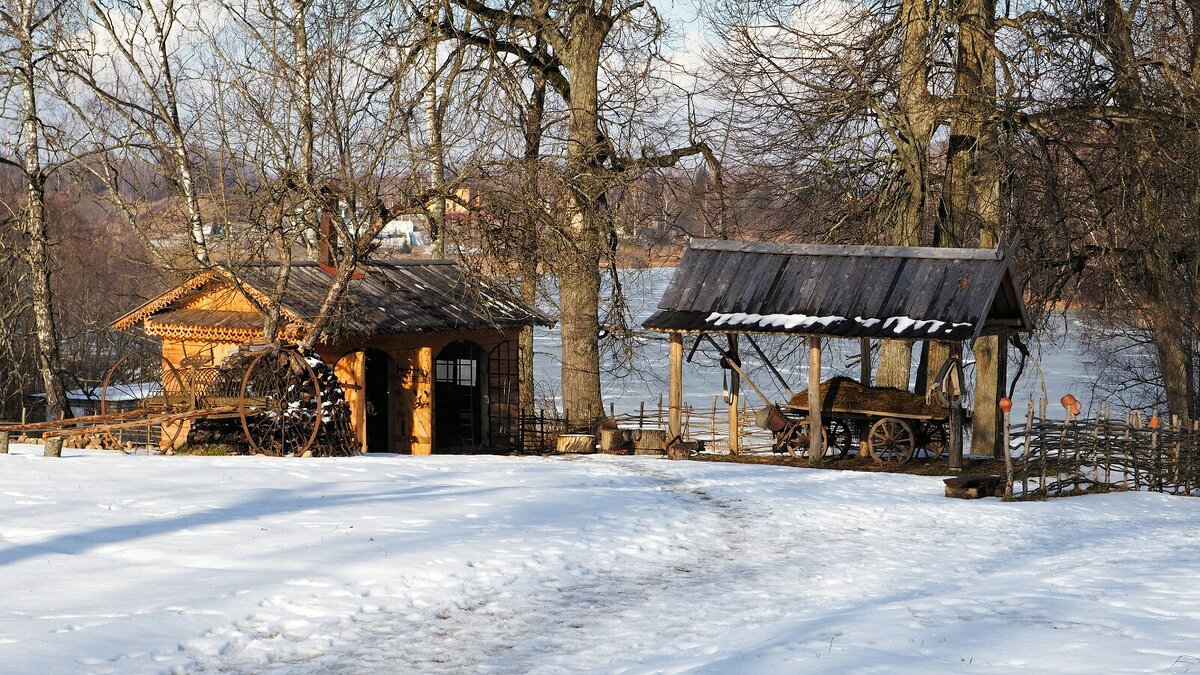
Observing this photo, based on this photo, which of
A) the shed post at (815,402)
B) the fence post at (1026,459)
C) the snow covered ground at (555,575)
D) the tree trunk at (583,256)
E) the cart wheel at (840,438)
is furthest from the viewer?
the tree trunk at (583,256)

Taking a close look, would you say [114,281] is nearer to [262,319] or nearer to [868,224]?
[262,319]

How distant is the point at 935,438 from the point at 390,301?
10202 millimetres

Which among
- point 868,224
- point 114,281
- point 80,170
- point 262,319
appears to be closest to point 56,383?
point 80,170

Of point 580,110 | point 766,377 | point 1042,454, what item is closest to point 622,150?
point 580,110

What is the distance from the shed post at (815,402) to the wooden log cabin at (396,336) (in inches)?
243

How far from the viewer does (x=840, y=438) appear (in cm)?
2152

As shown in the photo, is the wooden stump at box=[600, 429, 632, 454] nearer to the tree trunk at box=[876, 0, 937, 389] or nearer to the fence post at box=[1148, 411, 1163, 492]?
the tree trunk at box=[876, 0, 937, 389]

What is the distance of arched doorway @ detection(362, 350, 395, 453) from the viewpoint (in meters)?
23.5

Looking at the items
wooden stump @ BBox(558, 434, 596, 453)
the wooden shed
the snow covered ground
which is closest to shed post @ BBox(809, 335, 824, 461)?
the wooden shed

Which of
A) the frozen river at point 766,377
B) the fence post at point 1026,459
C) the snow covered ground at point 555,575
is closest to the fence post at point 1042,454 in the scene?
the fence post at point 1026,459

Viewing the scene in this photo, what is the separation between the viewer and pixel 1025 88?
73.1 ft

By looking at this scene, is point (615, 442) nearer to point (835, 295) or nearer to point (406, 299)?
point (406, 299)

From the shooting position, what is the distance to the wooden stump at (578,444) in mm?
22797

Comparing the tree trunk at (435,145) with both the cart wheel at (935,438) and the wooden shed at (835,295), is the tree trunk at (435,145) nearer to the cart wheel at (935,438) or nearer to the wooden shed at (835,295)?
the wooden shed at (835,295)
